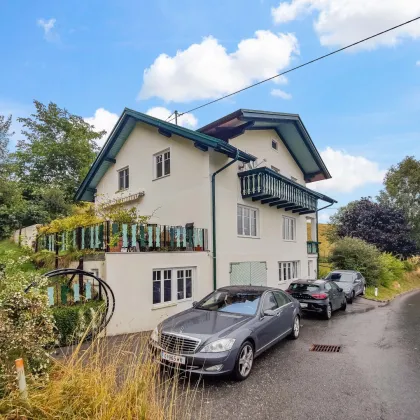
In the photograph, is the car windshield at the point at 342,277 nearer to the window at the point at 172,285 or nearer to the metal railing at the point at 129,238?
the metal railing at the point at 129,238

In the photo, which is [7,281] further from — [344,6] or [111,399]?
[344,6]

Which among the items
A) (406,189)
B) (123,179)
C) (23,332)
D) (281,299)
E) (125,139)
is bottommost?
(281,299)

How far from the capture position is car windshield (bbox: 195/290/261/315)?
626 centimetres

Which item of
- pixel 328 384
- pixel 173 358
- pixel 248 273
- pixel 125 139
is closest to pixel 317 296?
pixel 248 273

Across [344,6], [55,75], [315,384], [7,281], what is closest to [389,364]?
[315,384]

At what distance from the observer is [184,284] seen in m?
10.1

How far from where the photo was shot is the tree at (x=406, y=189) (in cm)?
3403

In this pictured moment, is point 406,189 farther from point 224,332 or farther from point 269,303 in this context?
point 224,332

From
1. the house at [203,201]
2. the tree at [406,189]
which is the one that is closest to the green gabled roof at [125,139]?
the house at [203,201]

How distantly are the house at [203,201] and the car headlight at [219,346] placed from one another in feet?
12.6

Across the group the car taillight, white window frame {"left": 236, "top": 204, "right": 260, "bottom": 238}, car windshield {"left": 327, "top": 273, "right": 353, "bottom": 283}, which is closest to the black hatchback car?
the car taillight

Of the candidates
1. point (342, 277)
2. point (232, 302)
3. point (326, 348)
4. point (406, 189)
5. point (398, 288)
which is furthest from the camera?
point (406, 189)

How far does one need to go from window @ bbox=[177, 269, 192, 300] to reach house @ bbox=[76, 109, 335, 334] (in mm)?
34

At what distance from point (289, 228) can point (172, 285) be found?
32.3 feet
